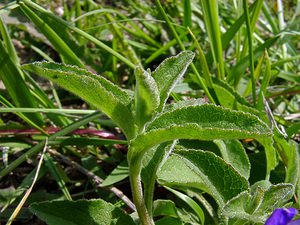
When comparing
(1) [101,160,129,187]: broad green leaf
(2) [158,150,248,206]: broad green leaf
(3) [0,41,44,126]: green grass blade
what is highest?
(3) [0,41,44,126]: green grass blade

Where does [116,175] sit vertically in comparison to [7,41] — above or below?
below

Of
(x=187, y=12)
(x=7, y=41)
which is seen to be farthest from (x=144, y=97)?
(x=187, y=12)

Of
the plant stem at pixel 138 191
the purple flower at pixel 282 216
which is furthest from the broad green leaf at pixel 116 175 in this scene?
the purple flower at pixel 282 216

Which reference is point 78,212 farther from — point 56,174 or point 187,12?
point 187,12

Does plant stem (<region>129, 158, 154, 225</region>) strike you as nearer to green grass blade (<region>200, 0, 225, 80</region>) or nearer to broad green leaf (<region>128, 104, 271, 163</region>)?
broad green leaf (<region>128, 104, 271, 163</region>)

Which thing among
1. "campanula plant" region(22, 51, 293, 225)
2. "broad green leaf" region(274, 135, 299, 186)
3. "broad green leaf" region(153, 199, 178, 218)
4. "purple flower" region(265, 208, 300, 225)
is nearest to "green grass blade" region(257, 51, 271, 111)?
"broad green leaf" region(274, 135, 299, 186)

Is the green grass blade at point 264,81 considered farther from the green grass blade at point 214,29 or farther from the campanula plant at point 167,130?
the campanula plant at point 167,130
